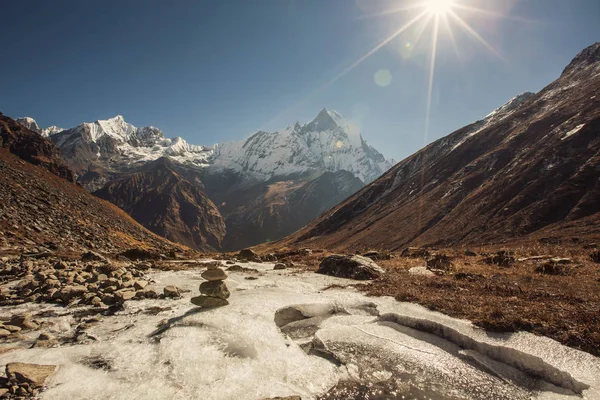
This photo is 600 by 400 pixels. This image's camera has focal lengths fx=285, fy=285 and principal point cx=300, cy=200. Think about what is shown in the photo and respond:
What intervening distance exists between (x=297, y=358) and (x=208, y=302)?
19.5 feet

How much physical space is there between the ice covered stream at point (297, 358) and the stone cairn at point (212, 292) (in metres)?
0.68

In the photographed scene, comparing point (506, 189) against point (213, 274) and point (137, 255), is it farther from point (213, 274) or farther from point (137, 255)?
point (137, 255)

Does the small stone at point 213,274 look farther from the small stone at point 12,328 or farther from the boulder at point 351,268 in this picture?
the boulder at point 351,268

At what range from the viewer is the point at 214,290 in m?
13.9

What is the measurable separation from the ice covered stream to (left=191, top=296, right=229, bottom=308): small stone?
0.50m

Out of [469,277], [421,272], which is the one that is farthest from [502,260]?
[469,277]

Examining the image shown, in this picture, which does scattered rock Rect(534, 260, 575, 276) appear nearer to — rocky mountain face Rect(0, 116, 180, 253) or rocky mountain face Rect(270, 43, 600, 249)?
rocky mountain face Rect(270, 43, 600, 249)

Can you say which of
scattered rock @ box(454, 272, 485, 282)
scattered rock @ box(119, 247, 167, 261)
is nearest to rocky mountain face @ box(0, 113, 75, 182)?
scattered rock @ box(119, 247, 167, 261)

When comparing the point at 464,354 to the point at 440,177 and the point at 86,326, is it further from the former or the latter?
the point at 440,177

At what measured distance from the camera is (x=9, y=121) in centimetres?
10544

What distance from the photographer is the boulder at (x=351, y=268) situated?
21.3 meters

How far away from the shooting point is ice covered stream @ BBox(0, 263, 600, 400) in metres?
7.36

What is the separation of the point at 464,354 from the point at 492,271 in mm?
13200

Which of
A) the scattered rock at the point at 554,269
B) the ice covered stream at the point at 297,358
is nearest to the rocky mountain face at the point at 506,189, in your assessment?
the scattered rock at the point at 554,269
